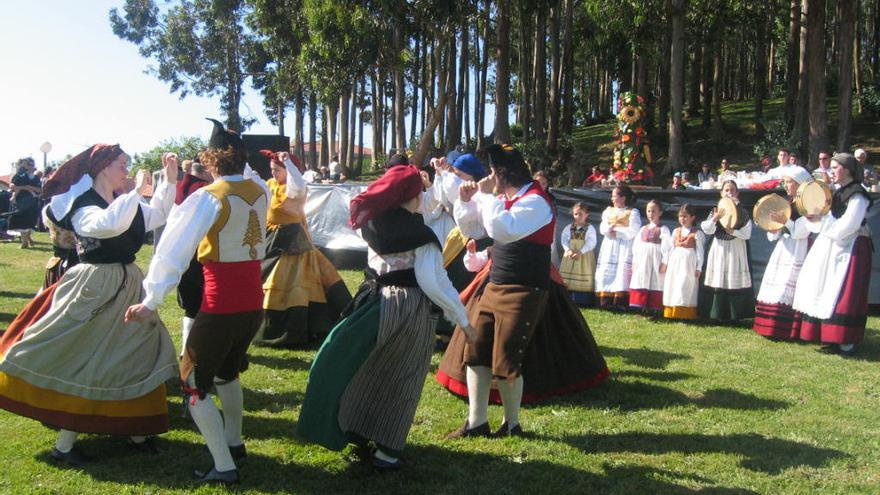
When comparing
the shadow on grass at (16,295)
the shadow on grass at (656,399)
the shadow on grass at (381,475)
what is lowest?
the shadow on grass at (381,475)

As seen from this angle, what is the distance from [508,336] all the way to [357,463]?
3.61ft

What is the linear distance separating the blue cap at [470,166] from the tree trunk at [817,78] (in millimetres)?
14853

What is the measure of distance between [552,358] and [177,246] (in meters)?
2.83

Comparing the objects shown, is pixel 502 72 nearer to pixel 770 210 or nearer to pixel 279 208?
pixel 770 210

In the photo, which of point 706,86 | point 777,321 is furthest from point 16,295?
point 706,86

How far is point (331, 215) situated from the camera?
532 inches

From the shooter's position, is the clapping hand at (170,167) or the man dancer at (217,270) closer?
the man dancer at (217,270)

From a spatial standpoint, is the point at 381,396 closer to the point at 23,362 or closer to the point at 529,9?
the point at 23,362

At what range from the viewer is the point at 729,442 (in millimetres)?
4730

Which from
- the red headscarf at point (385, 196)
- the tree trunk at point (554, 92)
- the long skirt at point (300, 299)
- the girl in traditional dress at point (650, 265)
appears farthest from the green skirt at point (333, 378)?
the tree trunk at point (554, 92)

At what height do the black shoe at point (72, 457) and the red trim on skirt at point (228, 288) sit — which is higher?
the red trim on skirt at point (228, 288)

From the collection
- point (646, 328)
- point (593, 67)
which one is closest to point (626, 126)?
point (646, 328)

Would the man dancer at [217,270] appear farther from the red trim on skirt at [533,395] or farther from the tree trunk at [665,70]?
the tree trunk at [665,70]

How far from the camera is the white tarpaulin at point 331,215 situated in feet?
43.6
